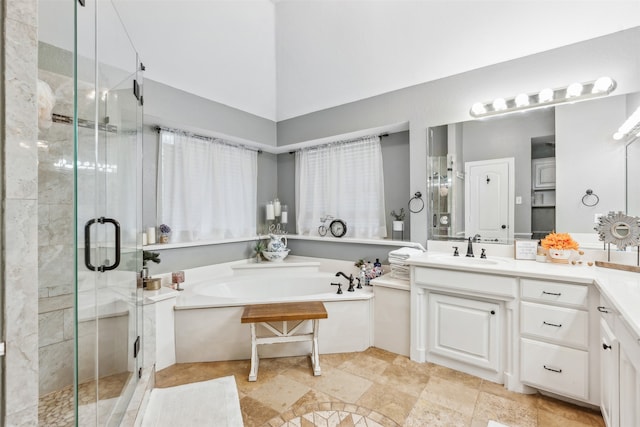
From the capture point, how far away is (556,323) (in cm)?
180

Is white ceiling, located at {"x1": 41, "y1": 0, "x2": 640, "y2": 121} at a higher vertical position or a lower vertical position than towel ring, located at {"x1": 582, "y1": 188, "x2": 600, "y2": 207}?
higher

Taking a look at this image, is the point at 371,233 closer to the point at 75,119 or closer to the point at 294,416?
the point at 294,416

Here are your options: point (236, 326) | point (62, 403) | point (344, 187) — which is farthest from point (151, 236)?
point (344, 187)

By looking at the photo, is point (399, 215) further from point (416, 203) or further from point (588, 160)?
point (588, 160)

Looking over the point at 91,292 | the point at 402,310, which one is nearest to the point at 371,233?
the point at 402,310

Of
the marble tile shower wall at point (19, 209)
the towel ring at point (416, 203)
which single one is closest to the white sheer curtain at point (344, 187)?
the towel ring at point (416, 203)

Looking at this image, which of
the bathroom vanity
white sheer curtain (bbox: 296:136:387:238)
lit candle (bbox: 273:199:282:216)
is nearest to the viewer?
the bathroom vanity

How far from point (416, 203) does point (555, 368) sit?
1613mm

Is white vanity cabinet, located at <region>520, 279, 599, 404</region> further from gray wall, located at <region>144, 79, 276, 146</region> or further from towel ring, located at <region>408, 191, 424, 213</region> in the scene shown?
gray wall, located at <region>144, 79, 276, 146</region>

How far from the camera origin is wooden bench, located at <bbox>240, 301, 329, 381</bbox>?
213cm

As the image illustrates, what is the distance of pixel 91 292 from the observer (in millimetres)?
1332

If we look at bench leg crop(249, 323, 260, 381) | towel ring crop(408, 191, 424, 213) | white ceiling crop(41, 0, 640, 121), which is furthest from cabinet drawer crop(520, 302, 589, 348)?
white ceiling crop(41, 0, 640, 121)

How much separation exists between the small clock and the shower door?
2237 millimetres

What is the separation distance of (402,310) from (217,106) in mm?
2800
